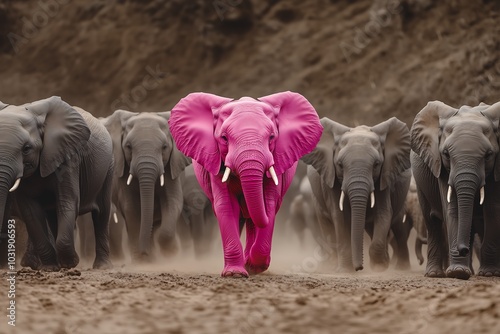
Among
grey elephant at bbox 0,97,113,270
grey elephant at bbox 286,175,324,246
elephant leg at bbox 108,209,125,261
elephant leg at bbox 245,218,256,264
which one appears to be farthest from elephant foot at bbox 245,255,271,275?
grey elephant at bbox 286,175,324,246

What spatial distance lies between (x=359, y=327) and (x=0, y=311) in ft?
7.49

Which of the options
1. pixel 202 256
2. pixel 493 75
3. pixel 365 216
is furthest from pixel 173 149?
pixel 493 75

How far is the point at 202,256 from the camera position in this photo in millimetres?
16500

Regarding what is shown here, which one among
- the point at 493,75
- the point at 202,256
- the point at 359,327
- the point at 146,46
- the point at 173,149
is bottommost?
the point at 359,327

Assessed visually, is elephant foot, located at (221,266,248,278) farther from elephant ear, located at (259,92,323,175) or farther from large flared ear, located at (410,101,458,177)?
large flared ear, located at (410,101,458,177)

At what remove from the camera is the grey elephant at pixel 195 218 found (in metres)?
17.0

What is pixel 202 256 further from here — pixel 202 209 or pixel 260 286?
pixel 260 286

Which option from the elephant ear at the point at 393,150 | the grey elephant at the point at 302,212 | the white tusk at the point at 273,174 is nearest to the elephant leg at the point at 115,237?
the grey elephant at the point at 302,212

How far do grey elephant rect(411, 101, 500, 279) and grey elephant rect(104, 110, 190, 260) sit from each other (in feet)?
11.5

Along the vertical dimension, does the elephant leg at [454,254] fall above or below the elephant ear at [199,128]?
below

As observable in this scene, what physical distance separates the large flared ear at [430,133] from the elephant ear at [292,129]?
1.43 metres

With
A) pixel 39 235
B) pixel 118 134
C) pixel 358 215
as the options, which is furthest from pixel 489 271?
pixel 118 134

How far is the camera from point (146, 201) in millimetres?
14227

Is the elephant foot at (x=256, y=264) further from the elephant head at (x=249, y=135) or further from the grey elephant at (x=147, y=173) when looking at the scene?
the grey elephant at (x=147, y=173)
